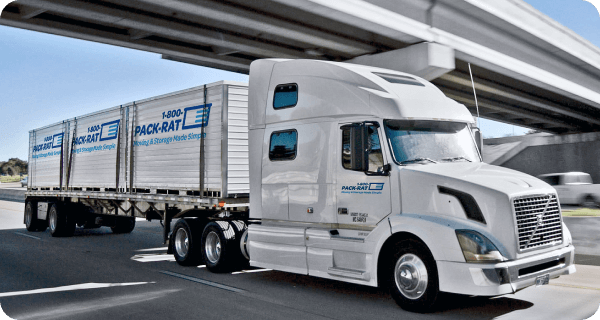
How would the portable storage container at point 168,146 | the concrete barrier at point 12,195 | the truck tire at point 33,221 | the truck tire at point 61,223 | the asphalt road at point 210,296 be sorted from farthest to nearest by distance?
the concrete barrier at point 12,195, the truck tire at point 33,221, the truck tire at point 61,223, the portable storage container at point 168,146, the asphalt road at point 210,296

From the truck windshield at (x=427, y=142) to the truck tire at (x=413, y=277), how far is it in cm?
115

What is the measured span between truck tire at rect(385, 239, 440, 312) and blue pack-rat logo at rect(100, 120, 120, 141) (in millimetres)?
9315

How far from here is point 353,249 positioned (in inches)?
292

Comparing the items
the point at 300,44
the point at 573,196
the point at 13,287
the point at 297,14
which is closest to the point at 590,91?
the point at 573,196

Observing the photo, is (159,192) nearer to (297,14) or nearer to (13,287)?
(13,287)

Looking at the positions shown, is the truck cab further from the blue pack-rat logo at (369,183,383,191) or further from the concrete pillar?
the concrete pillar

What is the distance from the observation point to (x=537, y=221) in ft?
21.4

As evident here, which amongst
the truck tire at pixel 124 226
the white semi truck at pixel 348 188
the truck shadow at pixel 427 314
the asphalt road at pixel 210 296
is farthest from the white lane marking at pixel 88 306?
the truck tire at pixel 124 226

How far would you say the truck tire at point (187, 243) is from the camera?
10.5 meters

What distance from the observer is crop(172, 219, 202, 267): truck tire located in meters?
10.5

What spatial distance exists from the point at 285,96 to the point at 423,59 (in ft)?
36.7

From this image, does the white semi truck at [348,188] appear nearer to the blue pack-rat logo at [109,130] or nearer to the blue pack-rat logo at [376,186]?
the blue pack-rat logo at [376,186]

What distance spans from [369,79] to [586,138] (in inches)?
2045

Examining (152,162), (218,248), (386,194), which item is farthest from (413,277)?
(152,162)
